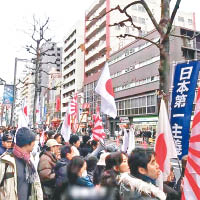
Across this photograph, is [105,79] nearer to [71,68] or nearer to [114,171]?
[114,171]

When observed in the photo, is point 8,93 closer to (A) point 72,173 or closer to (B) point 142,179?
(B) point 142,179

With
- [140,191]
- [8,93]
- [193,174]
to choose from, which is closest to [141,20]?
[8,93]

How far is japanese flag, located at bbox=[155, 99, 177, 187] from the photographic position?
352 cm

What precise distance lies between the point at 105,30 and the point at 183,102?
46122 millimetres

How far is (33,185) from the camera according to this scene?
3.08m

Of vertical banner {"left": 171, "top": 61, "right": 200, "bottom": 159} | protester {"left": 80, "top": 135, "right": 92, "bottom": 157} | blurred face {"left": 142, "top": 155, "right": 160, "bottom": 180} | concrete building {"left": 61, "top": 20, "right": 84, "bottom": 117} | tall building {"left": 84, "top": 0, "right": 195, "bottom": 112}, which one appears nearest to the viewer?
blurred face {"left": 142, "top": 155, "right": 160, "bottom": 180}

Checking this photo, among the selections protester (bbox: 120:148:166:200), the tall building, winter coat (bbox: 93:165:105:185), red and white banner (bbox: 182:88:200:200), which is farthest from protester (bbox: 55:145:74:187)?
the tall building

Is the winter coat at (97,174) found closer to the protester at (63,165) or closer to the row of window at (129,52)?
the protester at (63,165)

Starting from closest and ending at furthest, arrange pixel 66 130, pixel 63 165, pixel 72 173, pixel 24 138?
1. pixel 72 173
2. pixel 24 138
3. pixel 63 165
4. pixel 66 130

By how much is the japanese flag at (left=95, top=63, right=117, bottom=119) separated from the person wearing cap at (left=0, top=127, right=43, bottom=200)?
9.63 ft

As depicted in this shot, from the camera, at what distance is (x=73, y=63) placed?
6388 centimetres

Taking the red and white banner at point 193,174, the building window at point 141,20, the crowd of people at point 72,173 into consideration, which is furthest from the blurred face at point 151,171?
the building window at point 141,20

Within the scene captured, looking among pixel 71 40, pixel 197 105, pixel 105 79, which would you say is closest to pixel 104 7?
pixel 71 40

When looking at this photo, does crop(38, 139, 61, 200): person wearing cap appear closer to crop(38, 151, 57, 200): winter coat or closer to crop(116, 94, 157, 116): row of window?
crop(38, 151, 57, 200): winter coat
